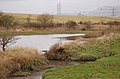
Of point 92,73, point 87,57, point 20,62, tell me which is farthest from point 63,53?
point 92,73

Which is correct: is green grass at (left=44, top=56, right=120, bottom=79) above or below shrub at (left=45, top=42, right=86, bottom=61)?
above

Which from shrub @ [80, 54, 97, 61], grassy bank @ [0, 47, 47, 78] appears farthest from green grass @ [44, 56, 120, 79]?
shrub @ [80, 54, 97, 61]

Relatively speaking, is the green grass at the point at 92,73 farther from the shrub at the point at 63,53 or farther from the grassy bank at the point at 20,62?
the shrub at the point at 63,53

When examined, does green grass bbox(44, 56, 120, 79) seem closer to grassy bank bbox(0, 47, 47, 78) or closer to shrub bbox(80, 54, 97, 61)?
grassy bank bbox(0, 47, 47, 78)

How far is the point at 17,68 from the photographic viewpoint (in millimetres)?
26094

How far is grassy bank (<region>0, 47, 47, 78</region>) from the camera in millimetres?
24413

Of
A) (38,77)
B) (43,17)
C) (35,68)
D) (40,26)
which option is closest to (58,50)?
(35,68)

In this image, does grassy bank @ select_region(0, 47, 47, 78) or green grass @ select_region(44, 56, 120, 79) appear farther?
grassy bank @ select_region(0, 47, 47, 78)

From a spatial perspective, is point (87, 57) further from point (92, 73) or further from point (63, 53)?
point (92, 73)

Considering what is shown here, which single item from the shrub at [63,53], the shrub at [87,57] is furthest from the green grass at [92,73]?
the shrub at [63,53]

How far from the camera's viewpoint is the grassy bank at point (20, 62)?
80.1ft

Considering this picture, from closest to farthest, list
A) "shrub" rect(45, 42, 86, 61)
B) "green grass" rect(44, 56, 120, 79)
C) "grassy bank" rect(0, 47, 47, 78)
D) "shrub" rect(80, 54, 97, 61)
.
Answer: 1. "green grass" rect(44, 56, 120, 79)
2. "grassy bank" rect(0, 47, 47, 78)
3. "shrub" rect(80, 54, 97, 61)
4. "shrub" rect(45, 42, 86, 61)

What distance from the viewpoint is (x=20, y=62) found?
2656 cm

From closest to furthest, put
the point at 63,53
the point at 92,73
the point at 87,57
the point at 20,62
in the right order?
1. the point at 92,73
2. the point at 20,62
3. the point at 87,57
4. the point at 63,53
